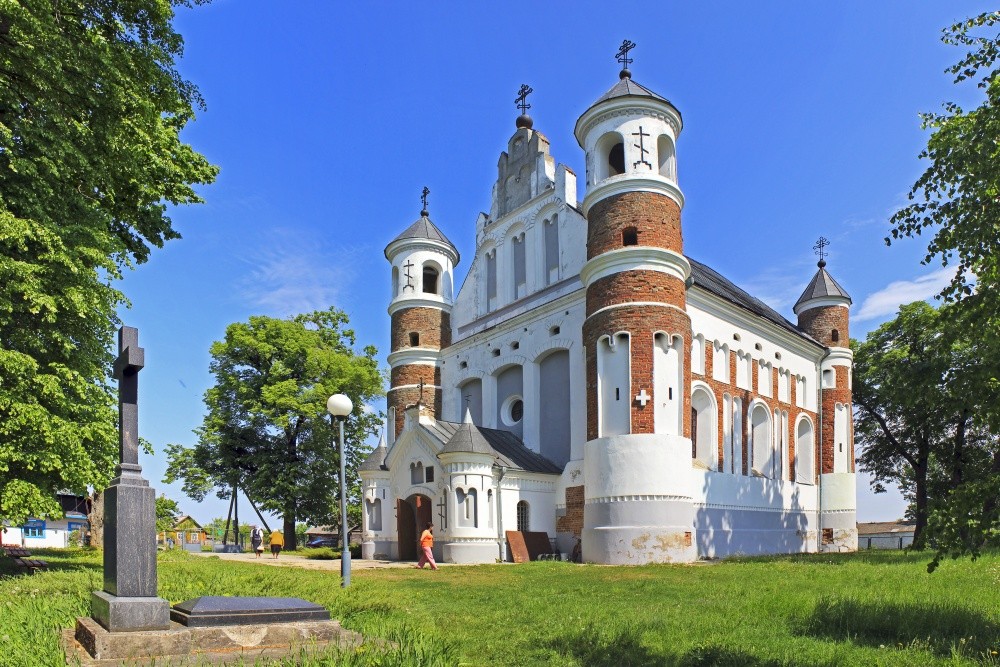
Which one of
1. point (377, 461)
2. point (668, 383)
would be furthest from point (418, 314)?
point (668, 383)

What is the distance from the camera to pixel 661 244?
25234 millimetres

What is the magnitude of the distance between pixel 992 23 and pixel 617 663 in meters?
7.61

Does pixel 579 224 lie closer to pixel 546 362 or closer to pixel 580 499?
pixel 546 362

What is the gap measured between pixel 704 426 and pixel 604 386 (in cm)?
626

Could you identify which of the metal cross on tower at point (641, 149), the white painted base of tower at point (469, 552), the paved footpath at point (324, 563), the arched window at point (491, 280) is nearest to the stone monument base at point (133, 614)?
the paved footpath at point (324, 563)

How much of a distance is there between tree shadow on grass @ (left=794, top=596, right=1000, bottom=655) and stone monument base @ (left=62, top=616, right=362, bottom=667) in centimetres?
565

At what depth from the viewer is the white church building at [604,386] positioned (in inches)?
957

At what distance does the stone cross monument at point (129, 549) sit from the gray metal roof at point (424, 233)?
26499 millimetres

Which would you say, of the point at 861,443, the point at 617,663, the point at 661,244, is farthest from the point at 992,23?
the point at 861,443

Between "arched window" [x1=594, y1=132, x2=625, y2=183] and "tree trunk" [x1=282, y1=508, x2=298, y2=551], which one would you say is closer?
"arched window" [x1=594, y1=132, x2=625, y2=183]

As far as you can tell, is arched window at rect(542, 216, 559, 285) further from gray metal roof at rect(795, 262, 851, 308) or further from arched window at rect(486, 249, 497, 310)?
gray metal roof at rect(795, 262, 851, 308)

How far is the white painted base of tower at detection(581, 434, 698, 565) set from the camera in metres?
23.2

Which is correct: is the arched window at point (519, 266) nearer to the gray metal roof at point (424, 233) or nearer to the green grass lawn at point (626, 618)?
the gray metal roof at point (424, 233)

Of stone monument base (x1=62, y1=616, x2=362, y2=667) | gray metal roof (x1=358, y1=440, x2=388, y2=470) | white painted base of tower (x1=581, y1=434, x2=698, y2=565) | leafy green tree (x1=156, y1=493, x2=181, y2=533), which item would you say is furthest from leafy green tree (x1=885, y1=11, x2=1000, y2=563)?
leafy green tree (x1=156, y1=493, x2=181, y2=533)
